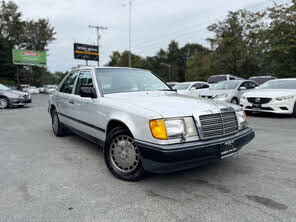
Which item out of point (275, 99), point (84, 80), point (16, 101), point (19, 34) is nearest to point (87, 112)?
point (84, 80)

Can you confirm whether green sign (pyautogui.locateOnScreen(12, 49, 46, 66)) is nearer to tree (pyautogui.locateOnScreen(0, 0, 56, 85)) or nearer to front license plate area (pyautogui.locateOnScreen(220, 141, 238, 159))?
tree (pyautogui.locateOnScreen(0, 0, 56, 85))

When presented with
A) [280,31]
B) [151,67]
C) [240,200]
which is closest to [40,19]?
[151,67]

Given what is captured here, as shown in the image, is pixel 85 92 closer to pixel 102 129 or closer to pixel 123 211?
pixel 102 129

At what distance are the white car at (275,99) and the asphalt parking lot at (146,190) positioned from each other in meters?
4.48

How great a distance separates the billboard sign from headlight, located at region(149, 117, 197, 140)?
40705 mm

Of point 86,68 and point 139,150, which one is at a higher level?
point 86,68

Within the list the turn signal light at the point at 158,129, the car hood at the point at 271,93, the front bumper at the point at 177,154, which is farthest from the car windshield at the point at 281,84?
the turn signal light at the point at 158,129

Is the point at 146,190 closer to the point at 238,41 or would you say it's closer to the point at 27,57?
the point at 238,41

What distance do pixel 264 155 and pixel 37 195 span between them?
3.67 m

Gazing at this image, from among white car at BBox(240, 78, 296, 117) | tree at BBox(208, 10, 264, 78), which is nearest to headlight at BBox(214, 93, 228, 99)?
white car at BBox(240, 78, 296, 117)

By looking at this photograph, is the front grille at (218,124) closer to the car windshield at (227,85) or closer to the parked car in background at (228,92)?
the parked car in background at (228,92)

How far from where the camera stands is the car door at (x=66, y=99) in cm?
478

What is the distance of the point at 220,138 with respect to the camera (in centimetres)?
289

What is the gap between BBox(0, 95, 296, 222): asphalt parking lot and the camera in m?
2.29
